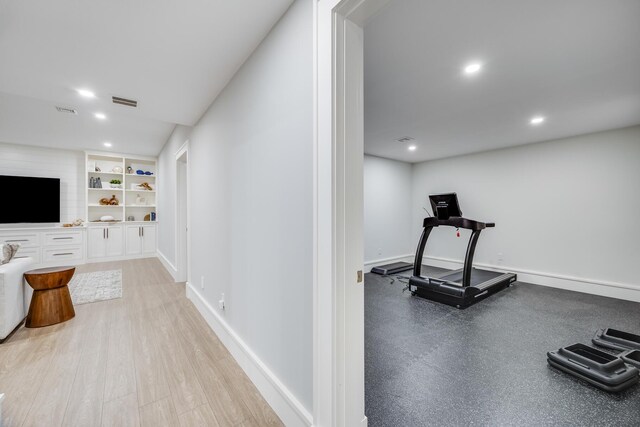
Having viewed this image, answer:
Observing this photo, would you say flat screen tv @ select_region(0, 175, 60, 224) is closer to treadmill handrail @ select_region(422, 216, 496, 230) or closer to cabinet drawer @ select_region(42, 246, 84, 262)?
cabinet drawer @ select_region(42, 246, 84, 262)

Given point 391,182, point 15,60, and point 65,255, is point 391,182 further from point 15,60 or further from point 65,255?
point 65,255

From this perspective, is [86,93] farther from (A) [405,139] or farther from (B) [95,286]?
(A) [405,139]

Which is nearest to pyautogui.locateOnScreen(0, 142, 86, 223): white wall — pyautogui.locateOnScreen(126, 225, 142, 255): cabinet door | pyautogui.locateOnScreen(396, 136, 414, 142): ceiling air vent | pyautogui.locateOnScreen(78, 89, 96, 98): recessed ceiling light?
pyautogui.locateOnScreen(126, 225, 142, 255): cabinet door

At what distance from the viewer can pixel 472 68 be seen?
87.2 inches

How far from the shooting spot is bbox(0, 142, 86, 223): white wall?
5232 millimetres

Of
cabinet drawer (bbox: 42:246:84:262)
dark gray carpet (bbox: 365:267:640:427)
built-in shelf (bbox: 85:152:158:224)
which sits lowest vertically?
dark gray carpet (bbox: 365:267:640:427)

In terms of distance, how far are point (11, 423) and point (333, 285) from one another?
2.07m

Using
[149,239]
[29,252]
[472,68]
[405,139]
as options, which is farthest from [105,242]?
[472,68]

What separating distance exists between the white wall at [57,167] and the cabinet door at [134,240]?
101 centimetres

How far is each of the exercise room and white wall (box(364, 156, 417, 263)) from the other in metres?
0.04

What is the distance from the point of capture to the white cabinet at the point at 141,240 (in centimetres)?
631

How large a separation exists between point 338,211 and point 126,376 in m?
2.11

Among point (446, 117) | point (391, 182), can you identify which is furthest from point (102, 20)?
point (391, 182)

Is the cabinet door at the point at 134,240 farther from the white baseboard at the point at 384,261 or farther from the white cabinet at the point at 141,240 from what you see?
the white baseboard at the point at 384,261
